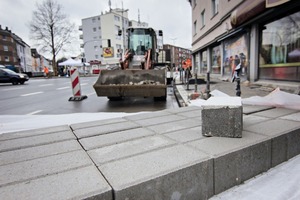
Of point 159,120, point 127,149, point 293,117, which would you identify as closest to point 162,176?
point 127,149

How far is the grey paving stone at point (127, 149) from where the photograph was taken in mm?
1877

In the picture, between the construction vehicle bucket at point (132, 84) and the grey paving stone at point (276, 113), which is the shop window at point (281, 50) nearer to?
the grey paving stone at point (276, 113)

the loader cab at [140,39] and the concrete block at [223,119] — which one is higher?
the loader cab at [140,39]

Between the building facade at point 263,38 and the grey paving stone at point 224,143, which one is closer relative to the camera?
the grey paving stone at point 224,143

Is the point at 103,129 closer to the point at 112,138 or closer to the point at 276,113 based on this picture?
the point at 112,138

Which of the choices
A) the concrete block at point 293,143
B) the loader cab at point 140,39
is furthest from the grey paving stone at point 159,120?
the loader cab at point 140,39

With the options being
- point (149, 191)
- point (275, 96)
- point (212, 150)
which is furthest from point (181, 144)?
point (275, 96)

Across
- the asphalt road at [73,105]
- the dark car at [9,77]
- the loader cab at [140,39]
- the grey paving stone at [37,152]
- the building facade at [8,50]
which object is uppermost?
the building facade at [8,50]

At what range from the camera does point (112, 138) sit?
96.4 inches

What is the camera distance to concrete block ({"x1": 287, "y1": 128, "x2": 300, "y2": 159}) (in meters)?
2.37

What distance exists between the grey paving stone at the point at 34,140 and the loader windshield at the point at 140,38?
27.8 feet

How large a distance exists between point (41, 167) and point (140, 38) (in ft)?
31.8

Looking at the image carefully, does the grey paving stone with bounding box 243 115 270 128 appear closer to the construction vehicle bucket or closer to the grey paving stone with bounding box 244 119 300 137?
the grey paving stone with bounding box 244 119 300 137

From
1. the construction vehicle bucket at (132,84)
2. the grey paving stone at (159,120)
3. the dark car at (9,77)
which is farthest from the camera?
the dark car at (9,77)
